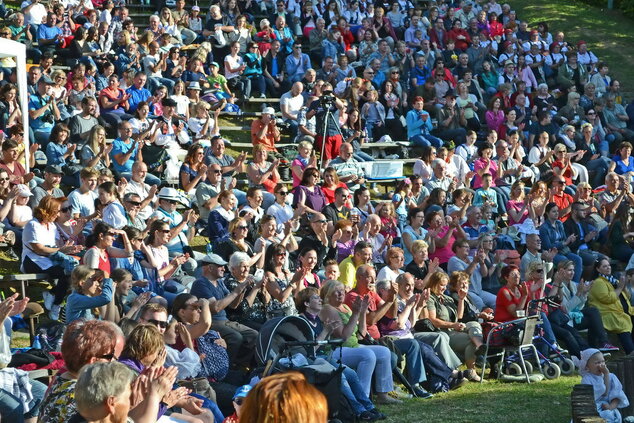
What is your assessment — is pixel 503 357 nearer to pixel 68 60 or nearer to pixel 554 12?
pixel 68 60

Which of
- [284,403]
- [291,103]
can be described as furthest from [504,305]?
[284,403]

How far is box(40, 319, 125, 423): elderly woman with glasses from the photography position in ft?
15.7

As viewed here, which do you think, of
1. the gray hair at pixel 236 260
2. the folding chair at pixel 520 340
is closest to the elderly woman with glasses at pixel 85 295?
the gray hair at pixel 236 260

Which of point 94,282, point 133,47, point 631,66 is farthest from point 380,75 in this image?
point 94,282

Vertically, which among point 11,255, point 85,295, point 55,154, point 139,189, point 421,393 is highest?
point 55,154

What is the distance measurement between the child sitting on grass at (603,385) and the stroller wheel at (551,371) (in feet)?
3.29

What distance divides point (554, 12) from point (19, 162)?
51.8ft

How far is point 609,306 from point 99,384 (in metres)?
9.09

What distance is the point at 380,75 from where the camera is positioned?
17297 millimetres

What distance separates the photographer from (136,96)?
14312 mm

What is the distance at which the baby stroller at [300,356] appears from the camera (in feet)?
24.8

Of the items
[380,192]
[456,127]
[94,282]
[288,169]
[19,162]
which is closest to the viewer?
[94,282]

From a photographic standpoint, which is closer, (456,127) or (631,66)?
(456,127)

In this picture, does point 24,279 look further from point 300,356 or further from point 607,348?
point 607,348
